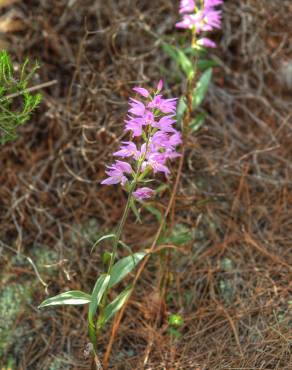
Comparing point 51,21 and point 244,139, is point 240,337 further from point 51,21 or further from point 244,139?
point 51,21

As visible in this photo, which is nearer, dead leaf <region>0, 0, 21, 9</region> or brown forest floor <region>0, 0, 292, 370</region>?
brown forest floor <region>0, 0, 292, 370</region>

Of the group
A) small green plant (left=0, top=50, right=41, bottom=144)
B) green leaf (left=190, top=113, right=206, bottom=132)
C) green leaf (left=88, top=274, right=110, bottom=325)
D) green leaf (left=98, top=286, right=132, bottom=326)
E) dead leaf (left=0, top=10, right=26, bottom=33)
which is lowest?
green leaf (left=98, top=286, right=132, bottom=326)

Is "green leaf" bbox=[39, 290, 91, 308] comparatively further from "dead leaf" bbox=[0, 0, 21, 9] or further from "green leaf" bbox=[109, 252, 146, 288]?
"dead leaf" bbox=[0, 0, 21, 9]

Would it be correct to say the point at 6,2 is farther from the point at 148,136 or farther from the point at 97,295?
the point at 97,295

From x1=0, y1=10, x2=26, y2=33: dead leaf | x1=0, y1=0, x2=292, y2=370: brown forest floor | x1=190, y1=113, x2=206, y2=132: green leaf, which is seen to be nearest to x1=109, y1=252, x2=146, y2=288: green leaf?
x1=0, y1=0, x2=292, y2=370: brown forest floor

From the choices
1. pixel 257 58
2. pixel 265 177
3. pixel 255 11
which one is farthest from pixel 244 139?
pixel 255 11

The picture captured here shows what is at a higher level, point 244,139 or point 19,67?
point 19,67
